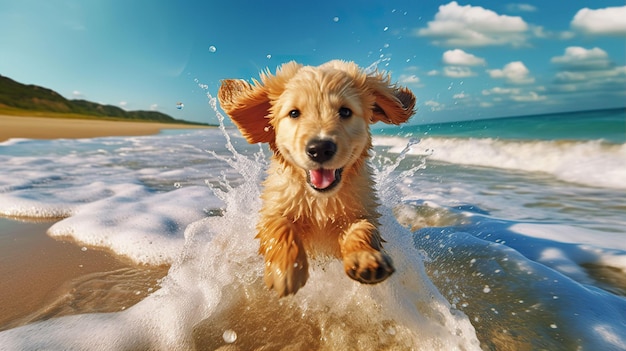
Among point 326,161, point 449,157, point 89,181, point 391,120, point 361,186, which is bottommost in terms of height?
point 449,157

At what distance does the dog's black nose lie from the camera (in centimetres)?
198

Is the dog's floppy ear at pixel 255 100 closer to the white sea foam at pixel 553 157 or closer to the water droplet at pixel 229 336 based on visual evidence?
the water droplet at pixel 229 336

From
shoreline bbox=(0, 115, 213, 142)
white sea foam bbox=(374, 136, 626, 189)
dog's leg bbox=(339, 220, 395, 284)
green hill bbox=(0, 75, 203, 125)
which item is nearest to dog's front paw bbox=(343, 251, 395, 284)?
dog's leg bbox=(339, 220, 395, 284)

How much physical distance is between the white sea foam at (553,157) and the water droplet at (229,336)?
6.41 metres

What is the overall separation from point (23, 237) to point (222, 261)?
2424 mm

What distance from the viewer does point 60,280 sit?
2949 millimetres

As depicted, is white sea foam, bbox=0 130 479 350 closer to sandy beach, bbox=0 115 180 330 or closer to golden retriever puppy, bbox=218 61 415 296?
sandy beach, bbox=0 115 180 330

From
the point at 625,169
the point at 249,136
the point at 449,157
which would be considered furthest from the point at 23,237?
the point at 449,157

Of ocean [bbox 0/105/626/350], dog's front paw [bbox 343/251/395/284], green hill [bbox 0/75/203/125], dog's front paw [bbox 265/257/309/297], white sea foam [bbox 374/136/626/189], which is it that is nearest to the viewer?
dog's front paw [bbox 343/251/395/284]

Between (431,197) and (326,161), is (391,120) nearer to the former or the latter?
(326,161)

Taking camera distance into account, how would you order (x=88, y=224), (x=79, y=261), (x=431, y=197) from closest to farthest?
(x=79, y=261), (x=88, y=224), (x=431, y=197)

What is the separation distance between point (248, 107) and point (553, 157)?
40.1ft

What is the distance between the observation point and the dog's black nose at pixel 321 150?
1976mm

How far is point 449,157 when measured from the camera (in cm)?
1364
